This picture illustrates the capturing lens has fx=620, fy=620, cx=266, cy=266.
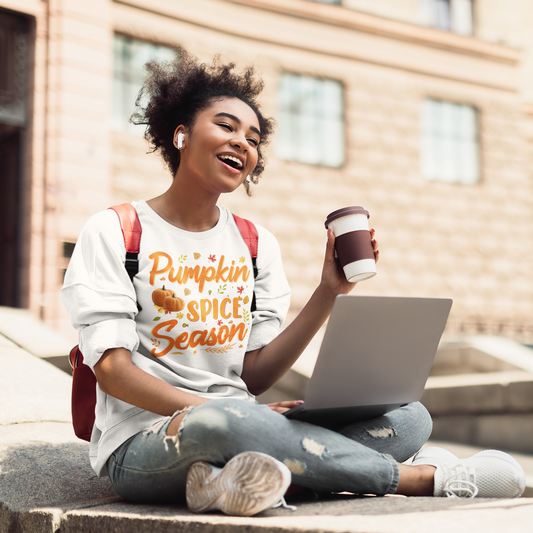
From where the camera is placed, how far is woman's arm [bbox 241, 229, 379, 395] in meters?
2.22

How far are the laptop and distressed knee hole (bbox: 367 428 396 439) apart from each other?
0.06 meters

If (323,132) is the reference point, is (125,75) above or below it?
above

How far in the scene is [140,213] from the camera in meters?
2.25

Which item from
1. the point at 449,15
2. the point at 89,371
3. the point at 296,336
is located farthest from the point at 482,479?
the point at 449,15

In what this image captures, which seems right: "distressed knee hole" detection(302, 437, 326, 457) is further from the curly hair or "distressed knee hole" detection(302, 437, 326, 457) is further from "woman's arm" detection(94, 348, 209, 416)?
the curly hair

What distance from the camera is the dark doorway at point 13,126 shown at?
326 inches

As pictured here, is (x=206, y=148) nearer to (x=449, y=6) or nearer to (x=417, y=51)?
(x=417, y=51)

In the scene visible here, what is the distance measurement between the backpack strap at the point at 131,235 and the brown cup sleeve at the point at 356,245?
0.70 meters

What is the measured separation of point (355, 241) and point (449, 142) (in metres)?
10.4

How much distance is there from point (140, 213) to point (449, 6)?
11658 mm

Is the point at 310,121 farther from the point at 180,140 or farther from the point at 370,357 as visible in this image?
the point at 370,357

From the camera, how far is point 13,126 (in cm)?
837

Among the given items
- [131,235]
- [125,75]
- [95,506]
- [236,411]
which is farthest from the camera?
[125,75]

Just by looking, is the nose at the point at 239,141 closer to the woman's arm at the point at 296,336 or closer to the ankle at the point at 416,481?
the woman's arm at the point at 296,336
